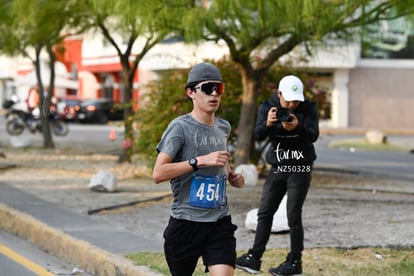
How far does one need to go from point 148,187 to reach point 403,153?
14.9 m

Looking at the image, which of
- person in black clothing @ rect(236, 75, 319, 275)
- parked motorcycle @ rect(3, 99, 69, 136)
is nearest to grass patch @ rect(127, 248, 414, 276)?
person in black clothing @ rect(236, 75, 319, 275)

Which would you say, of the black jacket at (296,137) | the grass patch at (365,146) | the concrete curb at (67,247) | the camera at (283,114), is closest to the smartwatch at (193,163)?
the camera at (283,114)

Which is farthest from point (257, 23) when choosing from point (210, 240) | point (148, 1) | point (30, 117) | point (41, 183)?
point (30, 117)

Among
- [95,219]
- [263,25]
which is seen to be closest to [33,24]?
[263,25]

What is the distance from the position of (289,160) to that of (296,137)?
0.72ft

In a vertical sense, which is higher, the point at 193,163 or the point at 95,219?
the point at 193,163

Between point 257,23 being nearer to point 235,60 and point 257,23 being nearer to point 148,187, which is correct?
point 235,60

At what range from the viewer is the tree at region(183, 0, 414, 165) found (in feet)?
44.5

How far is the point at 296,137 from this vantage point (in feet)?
28.1

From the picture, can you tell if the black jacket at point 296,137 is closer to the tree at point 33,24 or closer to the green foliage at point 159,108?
the green foliage at point 159,108

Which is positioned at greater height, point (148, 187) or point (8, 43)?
point (8, 43)

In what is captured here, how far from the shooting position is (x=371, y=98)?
50.5m

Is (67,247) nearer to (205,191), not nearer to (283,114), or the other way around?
(283,114)

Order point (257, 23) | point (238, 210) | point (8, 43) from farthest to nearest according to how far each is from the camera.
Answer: point (8, 43)
point (257, 23)
point (238, 210)
